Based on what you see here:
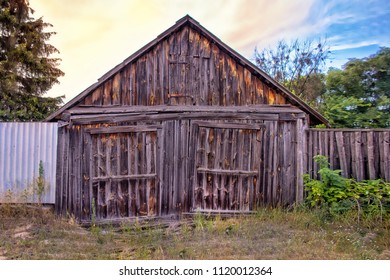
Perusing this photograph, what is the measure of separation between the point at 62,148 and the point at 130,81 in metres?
2.20

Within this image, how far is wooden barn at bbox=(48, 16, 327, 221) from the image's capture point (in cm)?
675

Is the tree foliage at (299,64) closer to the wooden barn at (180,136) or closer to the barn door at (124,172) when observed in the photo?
the wooden barn at (180,136)

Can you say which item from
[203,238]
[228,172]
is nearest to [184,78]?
[228,172]

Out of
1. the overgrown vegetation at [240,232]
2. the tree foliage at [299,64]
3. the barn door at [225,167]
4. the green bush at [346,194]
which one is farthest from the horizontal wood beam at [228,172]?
the tree foliage at [299,64]

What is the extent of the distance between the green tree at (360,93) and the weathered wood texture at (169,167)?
240cm

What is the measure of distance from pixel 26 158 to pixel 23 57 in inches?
150

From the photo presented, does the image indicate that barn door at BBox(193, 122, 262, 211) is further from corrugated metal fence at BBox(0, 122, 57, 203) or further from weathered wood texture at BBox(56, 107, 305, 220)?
corrugated metal fence at BBox(0, 122, 57, 203)

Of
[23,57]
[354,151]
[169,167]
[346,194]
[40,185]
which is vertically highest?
[23,57]

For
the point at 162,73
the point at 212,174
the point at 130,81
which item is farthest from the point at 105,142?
A: the point at 212,174

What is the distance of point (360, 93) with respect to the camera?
330 inches

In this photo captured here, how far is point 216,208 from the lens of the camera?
6.81m

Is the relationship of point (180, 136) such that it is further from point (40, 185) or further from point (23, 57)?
point (23, 57)

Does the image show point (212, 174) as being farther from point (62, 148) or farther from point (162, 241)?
point (62, 148)

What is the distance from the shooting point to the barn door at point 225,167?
6.80 meters
